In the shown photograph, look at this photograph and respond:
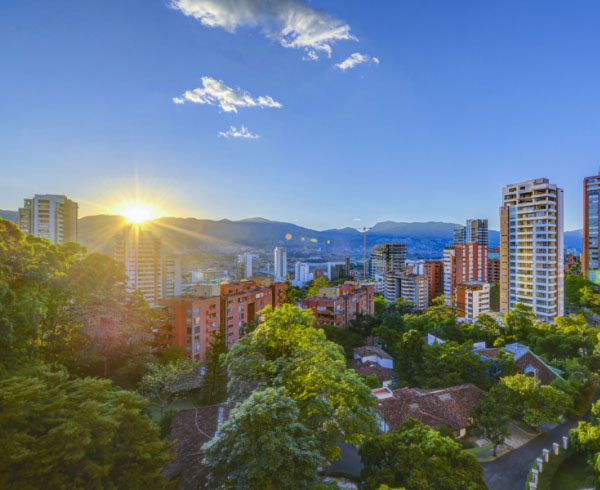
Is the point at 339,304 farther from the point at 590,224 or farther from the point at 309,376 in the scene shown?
the point at 590,224

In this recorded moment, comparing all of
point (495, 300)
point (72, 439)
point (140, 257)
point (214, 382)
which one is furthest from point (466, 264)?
point (72, 439)

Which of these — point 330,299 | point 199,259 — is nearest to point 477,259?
point 330,299

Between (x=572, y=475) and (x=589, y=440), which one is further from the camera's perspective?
(x=572, y=475)

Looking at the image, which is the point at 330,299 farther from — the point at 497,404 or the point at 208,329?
the point at 497,404

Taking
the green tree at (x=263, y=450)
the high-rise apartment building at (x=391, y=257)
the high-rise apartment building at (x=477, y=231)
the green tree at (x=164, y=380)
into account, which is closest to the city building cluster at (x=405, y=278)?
the green tree at (x=164, y=380)

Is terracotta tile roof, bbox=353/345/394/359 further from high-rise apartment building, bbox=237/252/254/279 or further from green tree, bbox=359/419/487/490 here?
high-rise apartment building, bbox=237/252/254/279

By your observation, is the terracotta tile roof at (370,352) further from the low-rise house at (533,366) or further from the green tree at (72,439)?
the green tree at (72,439)

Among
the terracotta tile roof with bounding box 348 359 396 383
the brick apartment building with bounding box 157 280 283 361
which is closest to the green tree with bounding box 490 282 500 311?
the terracotta tile roof with bounding box 348 359 396 383
